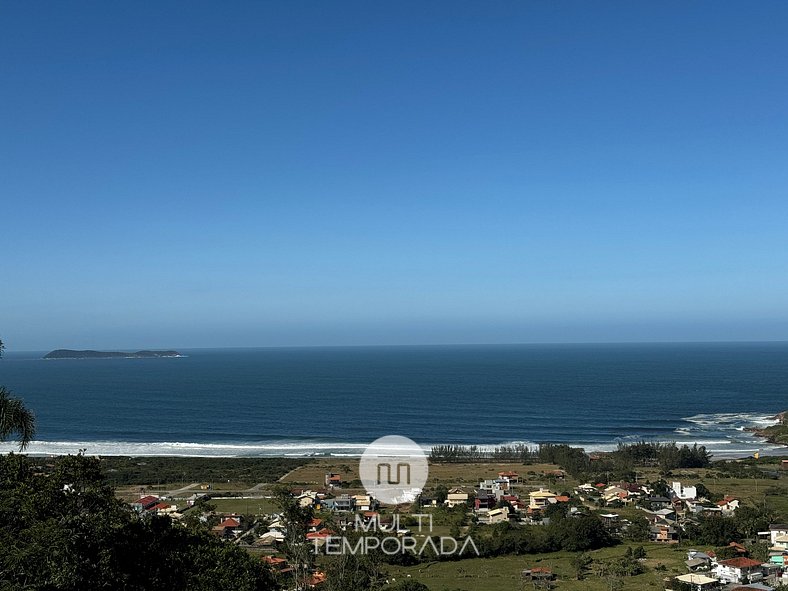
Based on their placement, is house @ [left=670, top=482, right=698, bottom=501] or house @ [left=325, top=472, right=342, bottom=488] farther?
house @ [left=325, top=472, right=342, bottom=488]

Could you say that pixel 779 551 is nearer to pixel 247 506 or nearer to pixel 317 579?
pixel 317 579

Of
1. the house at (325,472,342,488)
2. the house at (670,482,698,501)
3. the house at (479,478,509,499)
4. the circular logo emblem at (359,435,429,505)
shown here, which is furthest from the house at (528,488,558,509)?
the house at (325,472,342,488)

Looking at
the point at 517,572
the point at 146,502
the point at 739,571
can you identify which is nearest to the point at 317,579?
the point at 517,572

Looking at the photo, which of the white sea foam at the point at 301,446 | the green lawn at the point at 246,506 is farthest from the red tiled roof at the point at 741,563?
the white sea foam at the point at 301,446

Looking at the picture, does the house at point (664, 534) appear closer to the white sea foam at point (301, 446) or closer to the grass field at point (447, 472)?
the grass field at point (447, 472)

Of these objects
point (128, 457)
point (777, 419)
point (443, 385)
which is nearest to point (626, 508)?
point (128, 457)

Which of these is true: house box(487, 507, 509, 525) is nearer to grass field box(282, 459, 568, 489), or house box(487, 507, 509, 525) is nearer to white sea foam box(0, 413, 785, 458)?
grass field box(282, 459, 568, 489)
